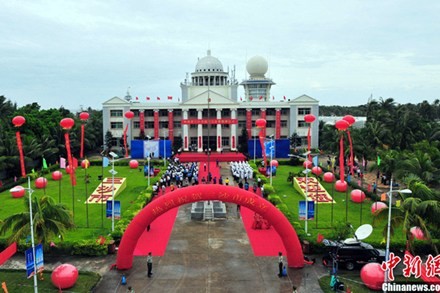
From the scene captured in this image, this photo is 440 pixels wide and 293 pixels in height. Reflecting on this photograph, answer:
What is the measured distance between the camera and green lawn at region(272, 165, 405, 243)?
80.7 feet

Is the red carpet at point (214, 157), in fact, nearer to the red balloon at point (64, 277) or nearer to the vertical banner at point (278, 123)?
the vertical banner at point (278, 123)

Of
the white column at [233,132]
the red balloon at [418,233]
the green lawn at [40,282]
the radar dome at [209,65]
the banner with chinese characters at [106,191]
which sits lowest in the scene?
the green lawn at [40,282]

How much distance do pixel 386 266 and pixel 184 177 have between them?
28549 mm

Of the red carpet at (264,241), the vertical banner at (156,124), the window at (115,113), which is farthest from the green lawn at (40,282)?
the window at (115,113)

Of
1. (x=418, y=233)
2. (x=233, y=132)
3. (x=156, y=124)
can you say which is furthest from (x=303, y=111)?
(x=418, y=233)

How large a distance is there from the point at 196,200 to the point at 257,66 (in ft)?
189

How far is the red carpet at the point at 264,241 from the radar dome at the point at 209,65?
47.5 metres

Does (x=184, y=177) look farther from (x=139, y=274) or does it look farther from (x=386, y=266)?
(x=386, y=266)

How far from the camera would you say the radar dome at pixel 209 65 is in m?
71.4

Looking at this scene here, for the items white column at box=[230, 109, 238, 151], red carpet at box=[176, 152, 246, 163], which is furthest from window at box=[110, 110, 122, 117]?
white column at box=[230, 109, 238, 151]

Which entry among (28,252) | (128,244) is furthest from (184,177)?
(28,252)

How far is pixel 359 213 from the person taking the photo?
1157 inches

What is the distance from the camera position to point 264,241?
23.7 m

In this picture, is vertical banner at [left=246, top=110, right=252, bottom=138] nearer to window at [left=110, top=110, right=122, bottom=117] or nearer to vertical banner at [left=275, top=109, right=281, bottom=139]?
vertical banner at [left=275, top=109, right=281, bottom=139]
